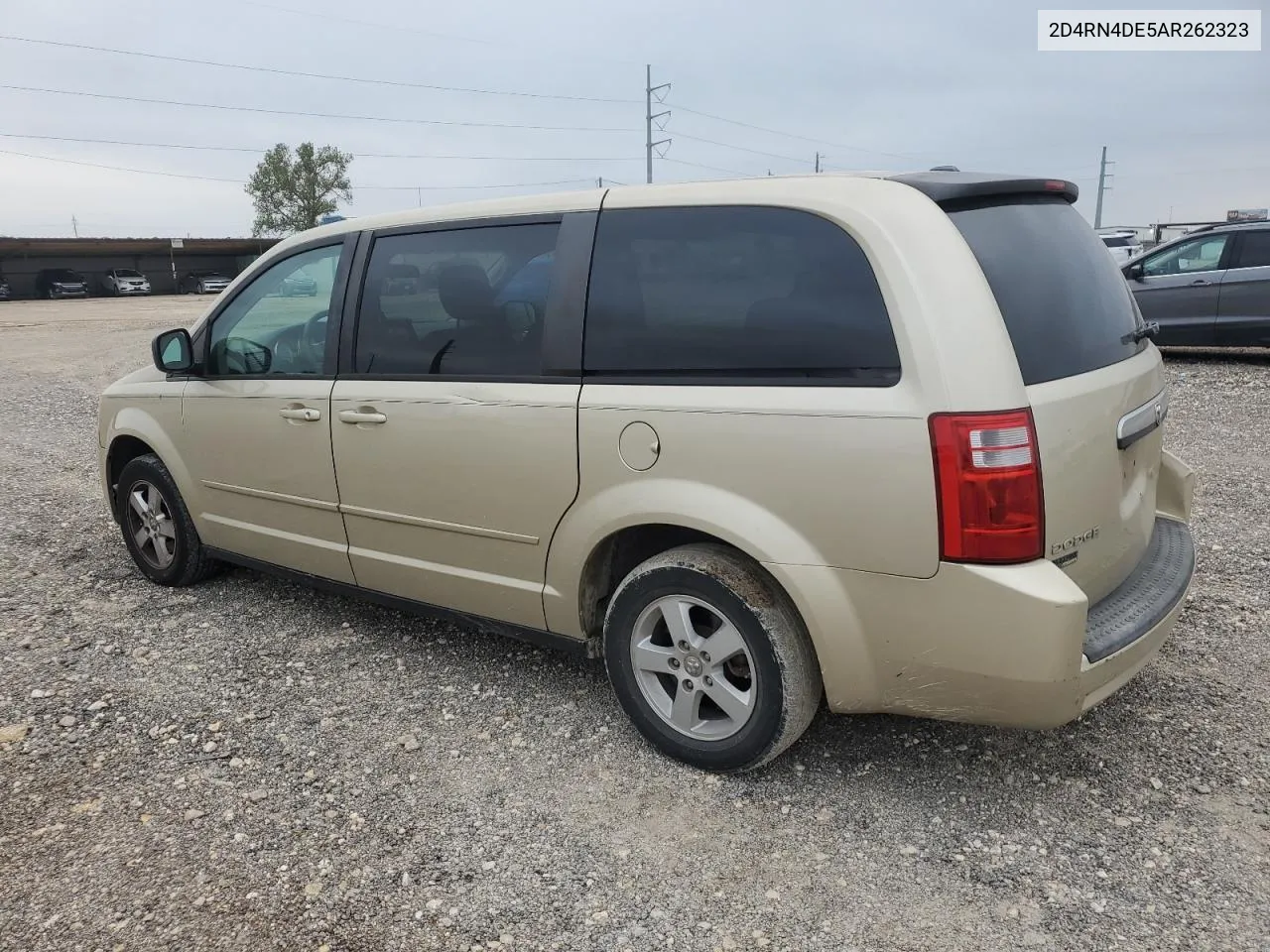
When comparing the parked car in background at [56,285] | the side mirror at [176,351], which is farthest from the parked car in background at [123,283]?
the side mirror at [176,351]

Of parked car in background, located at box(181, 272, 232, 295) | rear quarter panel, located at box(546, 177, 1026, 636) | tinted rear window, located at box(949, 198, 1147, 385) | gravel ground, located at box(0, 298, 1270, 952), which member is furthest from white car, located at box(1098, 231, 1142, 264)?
parked car in background, located at box(181, 272, 232, 295)

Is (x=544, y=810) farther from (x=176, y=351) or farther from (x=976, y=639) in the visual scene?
(x=176, y=351)

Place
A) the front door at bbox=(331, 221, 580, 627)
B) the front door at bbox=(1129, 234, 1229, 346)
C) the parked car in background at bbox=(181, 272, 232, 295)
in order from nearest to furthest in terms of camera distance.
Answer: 1. the front door at bbox=(331, 221, 580, 627)
2. the front door at bbox=(1129, 234, 1229, 346)
3. the parked car in background at bbox=(181, 272, 232, 295)

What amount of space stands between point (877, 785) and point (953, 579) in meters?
0.88

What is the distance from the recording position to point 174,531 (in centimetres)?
474

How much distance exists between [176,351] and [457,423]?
191 centimetres

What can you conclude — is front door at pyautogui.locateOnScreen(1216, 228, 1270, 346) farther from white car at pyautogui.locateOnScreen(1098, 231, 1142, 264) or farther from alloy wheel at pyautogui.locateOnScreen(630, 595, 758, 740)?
white car at pyautogui.locateOnScreen(1098, 231, 1142, 264)

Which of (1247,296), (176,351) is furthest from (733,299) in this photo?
(1247,296)

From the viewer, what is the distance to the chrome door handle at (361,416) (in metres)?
3.59

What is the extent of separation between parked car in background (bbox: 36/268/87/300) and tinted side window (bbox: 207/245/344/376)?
4985 centimetres

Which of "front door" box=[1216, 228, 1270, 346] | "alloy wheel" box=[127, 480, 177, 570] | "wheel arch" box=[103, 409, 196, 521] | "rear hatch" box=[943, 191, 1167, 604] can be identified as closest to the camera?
"rear hatch" box=[943, 191, 1167, 604]

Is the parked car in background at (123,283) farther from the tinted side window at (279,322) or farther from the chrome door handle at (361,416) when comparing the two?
the chrome door handle at (361,416)

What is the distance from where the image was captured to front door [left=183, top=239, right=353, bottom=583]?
389 cm

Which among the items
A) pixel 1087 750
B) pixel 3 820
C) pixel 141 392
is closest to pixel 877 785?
pixel 1087 750
